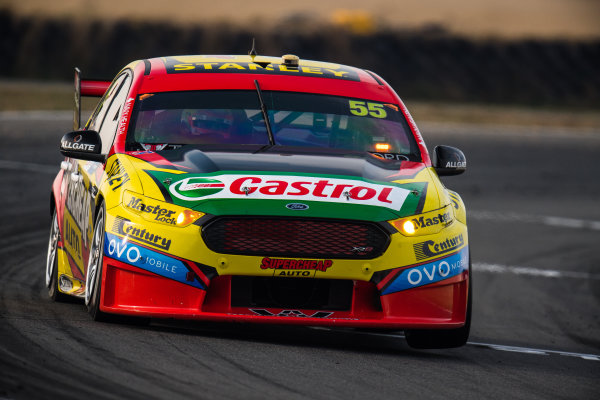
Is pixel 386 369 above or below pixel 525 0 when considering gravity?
above

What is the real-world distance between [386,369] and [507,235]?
878cm

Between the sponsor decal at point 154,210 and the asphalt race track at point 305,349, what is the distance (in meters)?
0.60

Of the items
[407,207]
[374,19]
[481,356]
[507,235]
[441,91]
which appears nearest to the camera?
[407,207]

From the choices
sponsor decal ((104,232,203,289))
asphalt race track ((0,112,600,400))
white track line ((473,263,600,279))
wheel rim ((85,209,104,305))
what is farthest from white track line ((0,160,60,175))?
sponsor decal ((104,232,203,289))

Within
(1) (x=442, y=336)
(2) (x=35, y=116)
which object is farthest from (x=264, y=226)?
(2) (x=35, y=116)

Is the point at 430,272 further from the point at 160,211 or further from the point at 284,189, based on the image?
the point at 160,211

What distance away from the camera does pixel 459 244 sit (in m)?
6.13

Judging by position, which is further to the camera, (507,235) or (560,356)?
(507,235)

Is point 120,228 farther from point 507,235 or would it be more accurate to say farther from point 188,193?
point 507,235

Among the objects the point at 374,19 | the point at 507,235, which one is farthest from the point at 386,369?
the point at 374,19

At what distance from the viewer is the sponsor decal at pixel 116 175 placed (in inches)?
239

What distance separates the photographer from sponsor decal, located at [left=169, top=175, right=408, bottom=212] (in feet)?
19.0

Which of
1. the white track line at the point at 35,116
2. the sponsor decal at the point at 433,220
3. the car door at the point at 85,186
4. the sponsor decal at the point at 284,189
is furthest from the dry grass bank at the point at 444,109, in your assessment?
the sponsor decal at the point at 433,220

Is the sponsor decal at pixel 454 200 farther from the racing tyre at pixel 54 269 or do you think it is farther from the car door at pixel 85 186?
the racing tyre at pixel 54 269
